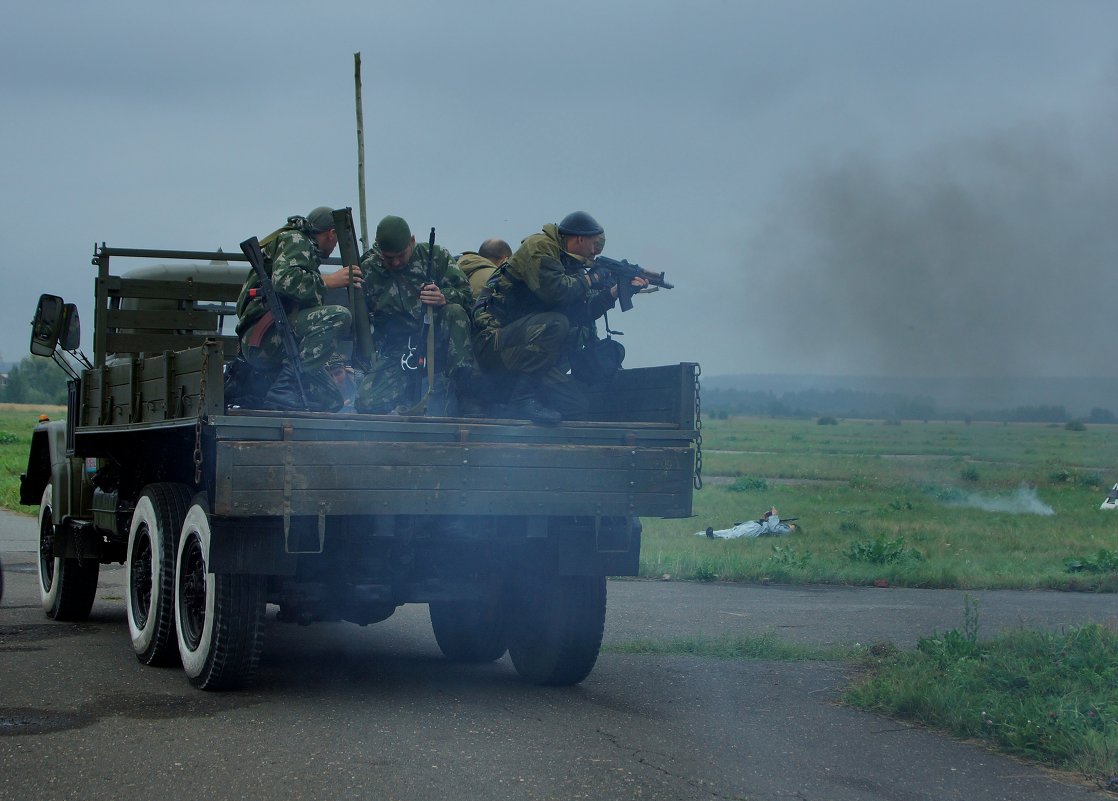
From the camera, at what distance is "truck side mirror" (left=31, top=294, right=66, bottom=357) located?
31.9 feet

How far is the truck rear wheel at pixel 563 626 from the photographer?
25.1 ft

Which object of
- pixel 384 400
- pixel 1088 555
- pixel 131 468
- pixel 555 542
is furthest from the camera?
pixel 1088 555

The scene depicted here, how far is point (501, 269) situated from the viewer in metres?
8.25

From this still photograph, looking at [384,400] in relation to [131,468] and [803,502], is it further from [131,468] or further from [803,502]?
[803,502]

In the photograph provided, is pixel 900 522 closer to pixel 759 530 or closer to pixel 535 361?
pixel 759 530

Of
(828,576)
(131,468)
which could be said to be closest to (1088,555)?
(828,576)

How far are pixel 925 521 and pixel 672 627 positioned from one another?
524 inches

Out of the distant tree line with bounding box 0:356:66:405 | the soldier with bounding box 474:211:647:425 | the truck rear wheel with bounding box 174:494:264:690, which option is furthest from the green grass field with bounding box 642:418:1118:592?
the distant tree line with bounding box 0:356:66:405

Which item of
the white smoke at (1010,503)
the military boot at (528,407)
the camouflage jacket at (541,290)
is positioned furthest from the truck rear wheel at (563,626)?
the white smoke at (1010,503)

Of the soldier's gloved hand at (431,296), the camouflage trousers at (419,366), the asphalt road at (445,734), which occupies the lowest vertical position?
the asphalt road at (445,734)

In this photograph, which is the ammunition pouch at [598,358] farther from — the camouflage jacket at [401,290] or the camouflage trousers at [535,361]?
the camouflage jacket at [401,290]

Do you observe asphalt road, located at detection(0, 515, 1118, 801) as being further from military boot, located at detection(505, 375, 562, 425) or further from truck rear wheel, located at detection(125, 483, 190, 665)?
military boot, located at detection(505, 375, 562, 425)

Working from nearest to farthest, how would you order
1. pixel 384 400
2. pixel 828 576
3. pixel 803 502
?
1. pixel 384 400
2. pixel 828 576
3. pixel 803 502

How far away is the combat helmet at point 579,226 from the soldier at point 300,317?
116 centimetres
